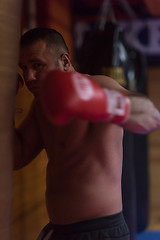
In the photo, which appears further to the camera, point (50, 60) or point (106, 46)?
point (106, 46)

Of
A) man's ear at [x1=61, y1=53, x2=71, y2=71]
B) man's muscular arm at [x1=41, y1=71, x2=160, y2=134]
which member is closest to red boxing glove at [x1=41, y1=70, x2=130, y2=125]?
man's muscular arm at [x1=41, y1=71, x2=160, y2=134]

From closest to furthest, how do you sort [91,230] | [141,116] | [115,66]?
[141,116], [91,230], [115,66]

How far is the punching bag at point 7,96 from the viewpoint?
95 centimetres

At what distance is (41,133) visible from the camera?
3.47ft

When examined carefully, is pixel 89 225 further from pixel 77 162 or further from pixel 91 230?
pixel 77 162

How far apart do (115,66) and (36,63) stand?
1.95m

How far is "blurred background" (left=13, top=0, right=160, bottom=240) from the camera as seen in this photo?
142cm

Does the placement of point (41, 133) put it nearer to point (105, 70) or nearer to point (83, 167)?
point (83, 167)

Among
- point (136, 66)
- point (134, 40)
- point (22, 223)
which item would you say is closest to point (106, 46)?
point (136, 66)

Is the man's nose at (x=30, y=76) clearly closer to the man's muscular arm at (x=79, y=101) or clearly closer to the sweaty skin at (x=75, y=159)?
the sweaty skin at (x=75, y=159)

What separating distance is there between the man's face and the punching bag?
4cm

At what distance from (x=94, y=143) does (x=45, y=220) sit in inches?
23.4

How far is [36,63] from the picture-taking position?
1.01 meters

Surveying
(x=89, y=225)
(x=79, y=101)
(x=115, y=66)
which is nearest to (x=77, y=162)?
(x=89, y=225)
